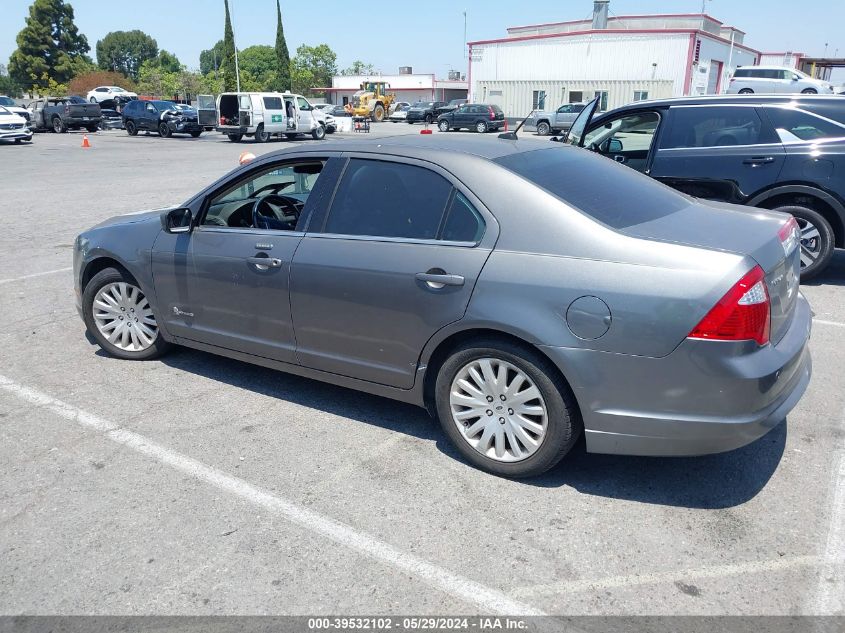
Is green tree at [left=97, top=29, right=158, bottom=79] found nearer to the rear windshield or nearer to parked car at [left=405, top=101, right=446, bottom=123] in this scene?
parked car at [left=405, top=101, right=446, bottom=123]

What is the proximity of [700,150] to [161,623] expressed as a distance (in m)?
6.67

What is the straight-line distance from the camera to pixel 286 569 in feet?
9.43

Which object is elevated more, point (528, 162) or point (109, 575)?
point (528, 162)

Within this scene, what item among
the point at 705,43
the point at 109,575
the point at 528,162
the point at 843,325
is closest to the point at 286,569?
the point at 109,575

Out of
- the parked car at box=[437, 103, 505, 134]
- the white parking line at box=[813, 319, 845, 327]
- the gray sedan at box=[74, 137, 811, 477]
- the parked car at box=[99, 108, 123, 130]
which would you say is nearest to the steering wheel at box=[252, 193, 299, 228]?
the gray sedan at box=[74, 137, 811, 477]

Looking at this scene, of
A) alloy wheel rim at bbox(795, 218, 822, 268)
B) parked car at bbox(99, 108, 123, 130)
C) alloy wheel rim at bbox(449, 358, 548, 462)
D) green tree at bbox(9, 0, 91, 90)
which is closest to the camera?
alloy wheel rim at bbox(449, 358, 548, 462)

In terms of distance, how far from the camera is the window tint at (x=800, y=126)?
6719mm

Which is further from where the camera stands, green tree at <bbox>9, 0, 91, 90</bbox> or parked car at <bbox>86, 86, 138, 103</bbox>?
green tree at <bbox>9, 0, 91, 90</bbox>

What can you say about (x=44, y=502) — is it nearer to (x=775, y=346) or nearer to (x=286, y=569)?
(x=286, y=569)

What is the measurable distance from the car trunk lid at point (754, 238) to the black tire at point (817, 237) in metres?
3.44

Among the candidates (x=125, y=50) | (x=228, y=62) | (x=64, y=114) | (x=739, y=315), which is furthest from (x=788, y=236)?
(x=125, y=50)

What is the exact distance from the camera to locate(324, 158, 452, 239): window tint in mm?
3680

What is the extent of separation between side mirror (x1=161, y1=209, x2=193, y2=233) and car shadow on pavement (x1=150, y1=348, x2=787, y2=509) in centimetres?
125

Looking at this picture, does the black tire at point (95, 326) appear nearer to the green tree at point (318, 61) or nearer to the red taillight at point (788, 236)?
the red taillight at point (788, 236)
